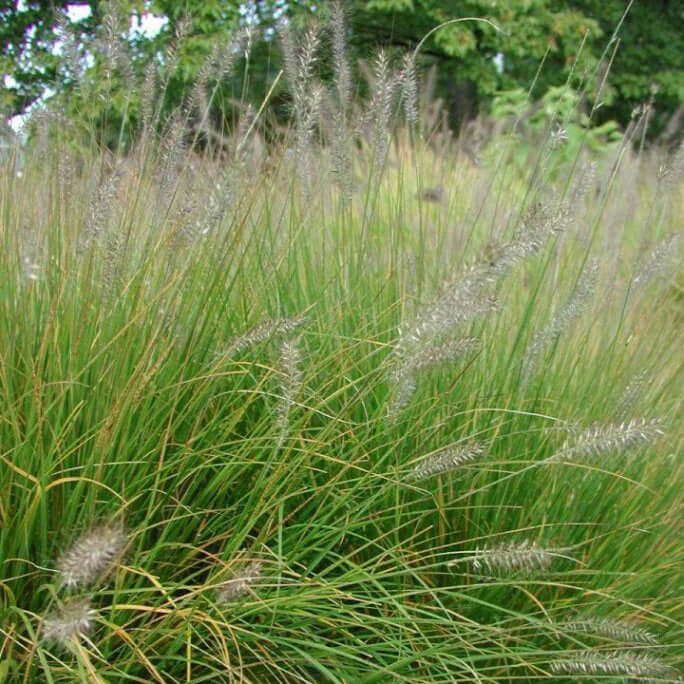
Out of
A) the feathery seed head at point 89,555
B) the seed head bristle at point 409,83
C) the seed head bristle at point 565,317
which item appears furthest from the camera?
the seed head bristle at point 409,83

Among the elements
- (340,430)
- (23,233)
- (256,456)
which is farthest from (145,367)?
(23,233)

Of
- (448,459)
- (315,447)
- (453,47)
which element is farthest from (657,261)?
(453,47)

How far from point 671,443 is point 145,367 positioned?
1246 millimetres

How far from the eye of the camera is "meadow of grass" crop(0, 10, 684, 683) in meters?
1.60

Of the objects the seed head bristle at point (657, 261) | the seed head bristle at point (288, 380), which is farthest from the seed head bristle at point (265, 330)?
→ the seed head bristle at point (657, 261)

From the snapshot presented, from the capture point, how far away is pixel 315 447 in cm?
173

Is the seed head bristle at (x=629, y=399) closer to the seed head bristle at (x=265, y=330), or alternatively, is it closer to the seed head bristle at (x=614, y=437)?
the seed head bristle at (x=614, y=437)

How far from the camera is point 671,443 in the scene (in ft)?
7.15

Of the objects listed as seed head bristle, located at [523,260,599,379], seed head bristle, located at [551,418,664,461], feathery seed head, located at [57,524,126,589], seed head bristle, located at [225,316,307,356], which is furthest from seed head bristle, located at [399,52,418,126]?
feathery seed head, located at [57,524,126,589]

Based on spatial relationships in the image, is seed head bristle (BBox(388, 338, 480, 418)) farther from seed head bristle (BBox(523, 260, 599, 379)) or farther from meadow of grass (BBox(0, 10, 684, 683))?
seed head bristle (BBox(523, 260, 599, 379))

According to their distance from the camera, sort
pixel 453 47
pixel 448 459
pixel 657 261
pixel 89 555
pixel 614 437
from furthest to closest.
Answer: pixel 453 47 → pixel 657 261 → pixel 448 459 → pixel 614 437 → pixel 89 555

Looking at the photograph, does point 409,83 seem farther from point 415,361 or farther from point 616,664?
point 616,664

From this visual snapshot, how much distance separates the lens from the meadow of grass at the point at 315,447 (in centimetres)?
160

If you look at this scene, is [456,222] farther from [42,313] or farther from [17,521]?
[17,521]
